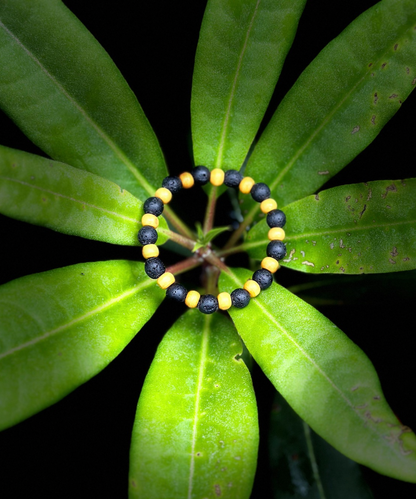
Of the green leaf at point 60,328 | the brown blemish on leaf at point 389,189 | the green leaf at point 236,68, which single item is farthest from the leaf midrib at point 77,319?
the brown blemish on leaf at point 389,189

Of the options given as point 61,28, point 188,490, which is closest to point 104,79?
point 61,28

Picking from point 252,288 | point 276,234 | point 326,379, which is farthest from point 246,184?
point 326,379

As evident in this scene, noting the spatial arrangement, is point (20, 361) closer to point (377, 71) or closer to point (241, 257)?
point (241, 257)

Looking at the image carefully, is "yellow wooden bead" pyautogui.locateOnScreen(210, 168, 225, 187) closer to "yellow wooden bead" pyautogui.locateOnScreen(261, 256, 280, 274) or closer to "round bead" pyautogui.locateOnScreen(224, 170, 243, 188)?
"round bead" pyautogui.locateOnScreen(224, 170, 243, 188)

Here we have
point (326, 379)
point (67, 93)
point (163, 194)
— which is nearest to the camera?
point (326, 379)

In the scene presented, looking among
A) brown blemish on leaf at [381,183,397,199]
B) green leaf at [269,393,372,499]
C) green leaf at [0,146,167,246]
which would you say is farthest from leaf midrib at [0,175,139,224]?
green leaf at [269,393,372,499]

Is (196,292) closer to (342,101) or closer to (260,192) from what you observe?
(260,192)
